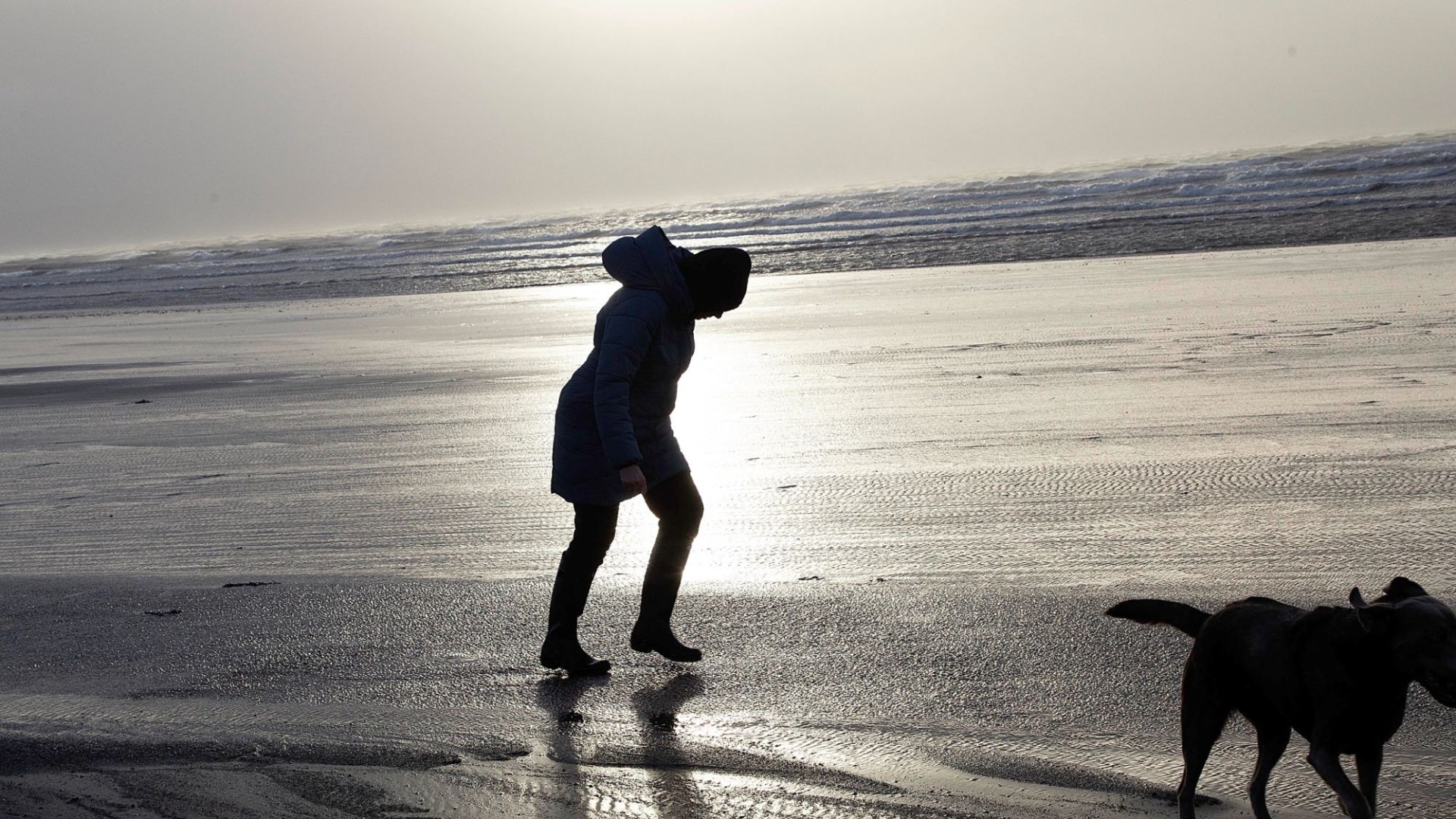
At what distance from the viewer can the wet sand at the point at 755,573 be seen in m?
3.90

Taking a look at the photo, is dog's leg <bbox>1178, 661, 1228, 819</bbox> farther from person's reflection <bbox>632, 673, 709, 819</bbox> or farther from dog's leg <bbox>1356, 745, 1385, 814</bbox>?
person's reflection <bbox>632, 673, 709, 819</bbox>

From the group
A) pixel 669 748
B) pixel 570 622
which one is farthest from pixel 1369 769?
pixel 570 622

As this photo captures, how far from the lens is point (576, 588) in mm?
4859

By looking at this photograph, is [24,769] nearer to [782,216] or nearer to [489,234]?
[782,216]

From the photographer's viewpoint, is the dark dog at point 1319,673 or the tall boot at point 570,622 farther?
the tall boot at point 570,622

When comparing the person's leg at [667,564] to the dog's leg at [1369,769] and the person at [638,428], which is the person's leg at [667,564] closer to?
the person at [638,428]

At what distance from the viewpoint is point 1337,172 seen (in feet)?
129

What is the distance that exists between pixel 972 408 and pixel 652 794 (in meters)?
5.87

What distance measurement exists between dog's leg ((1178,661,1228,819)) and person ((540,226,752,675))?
189 cm

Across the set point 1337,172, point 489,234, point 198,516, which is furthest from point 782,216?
point 198,516

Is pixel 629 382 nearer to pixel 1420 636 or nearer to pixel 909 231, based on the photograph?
pixel 1420 636

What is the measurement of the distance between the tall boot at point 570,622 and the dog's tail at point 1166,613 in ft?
7.04

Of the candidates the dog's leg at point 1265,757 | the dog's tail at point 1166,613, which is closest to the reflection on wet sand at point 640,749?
the dog's tail at point 1166,613

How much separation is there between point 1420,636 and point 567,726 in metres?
2.54
